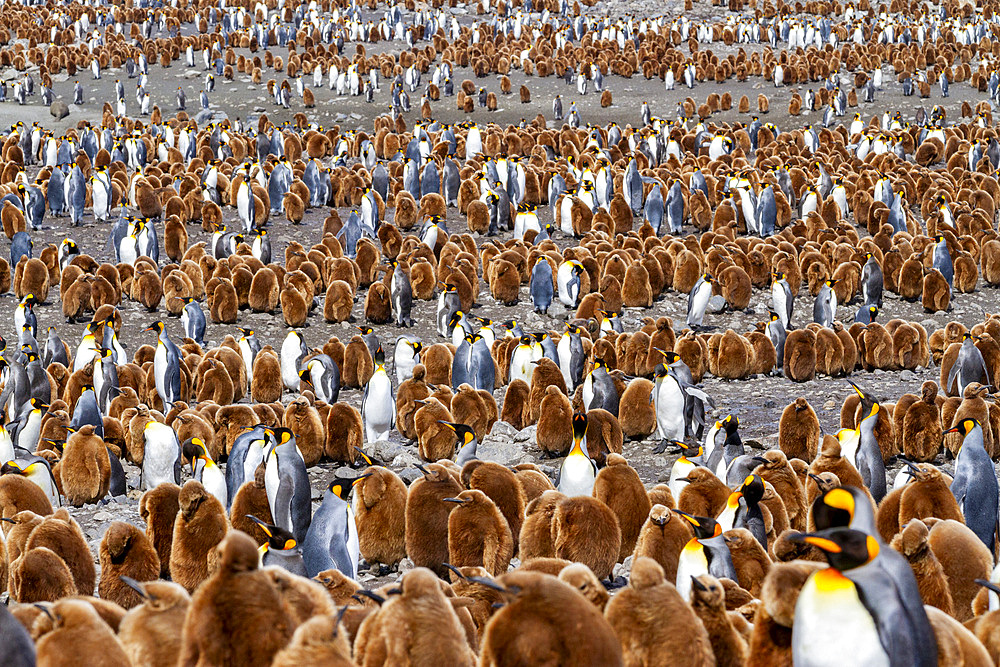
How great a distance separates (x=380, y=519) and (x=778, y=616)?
296 cm

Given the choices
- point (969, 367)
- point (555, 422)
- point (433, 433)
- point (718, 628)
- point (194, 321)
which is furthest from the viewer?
point (194, 321)

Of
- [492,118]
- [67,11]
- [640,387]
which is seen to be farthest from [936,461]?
[67,11]

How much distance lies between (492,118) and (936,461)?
64.7 feet

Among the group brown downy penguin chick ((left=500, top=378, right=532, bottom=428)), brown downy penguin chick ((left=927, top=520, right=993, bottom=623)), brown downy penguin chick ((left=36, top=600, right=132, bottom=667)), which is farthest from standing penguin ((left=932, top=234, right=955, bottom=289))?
brown downy penguin chick ((left=36, top=600, right=132, bottom=667))

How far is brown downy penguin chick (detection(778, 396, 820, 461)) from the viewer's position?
7.16m

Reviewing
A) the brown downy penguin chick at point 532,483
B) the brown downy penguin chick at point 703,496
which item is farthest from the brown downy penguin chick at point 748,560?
the brown downy penguin chick at point 532,483

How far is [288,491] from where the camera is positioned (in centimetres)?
557

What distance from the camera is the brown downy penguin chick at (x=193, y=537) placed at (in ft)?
15.5

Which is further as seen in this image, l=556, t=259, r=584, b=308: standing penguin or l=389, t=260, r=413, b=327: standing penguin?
l=556, t=259, r=584, b=308: standing penguin

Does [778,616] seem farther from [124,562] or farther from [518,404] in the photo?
[518,404]

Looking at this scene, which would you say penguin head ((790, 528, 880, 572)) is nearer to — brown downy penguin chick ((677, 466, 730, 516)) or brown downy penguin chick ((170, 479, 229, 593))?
brown downy penguin chick ((677, 466, 730, 516))

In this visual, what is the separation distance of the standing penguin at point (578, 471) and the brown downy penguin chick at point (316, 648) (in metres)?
3.76

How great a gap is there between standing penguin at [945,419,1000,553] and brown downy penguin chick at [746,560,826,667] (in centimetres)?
298

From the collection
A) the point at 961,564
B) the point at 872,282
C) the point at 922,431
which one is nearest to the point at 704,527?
the point at 961,564
